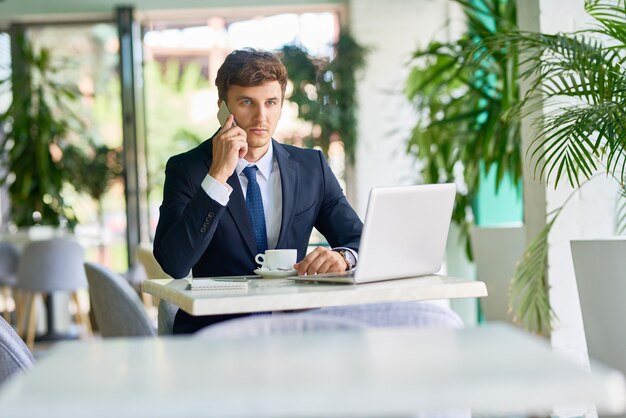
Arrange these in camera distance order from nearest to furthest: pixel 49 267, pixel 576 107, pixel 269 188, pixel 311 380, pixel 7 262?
1. pixel 311 380
2. pixel 269 188
3. pixel 576 107
4. pixel 49 267
5. pixel 7 262

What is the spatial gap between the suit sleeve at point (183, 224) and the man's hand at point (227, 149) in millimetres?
67

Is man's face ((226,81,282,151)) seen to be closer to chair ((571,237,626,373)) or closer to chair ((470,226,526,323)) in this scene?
chair ((571,237,626,373))

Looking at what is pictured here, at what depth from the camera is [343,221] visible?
2918 millimetres

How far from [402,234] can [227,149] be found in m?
0.57

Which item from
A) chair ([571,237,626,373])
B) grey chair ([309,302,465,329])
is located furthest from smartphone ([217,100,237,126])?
grey chair ([309,302,465,329])

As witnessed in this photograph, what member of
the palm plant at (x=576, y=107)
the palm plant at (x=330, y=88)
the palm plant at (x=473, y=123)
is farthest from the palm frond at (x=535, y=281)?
the palm plant at (x=330, y=88)

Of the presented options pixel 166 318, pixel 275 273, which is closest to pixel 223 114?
pixel 275 273

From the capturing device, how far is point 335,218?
2924 mm

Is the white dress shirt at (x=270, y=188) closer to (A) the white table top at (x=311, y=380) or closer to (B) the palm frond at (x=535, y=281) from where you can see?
(B) the palm frond at (x=535, y=281)

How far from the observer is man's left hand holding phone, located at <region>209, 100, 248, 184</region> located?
8.20 ft

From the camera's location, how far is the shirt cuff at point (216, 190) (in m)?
2.49

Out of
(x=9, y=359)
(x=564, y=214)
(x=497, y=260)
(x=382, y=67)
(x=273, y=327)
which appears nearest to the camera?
(x=273, y=327)

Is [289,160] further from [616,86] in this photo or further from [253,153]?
[616,86]

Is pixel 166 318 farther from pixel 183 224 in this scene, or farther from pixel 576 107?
pixel 576 107
